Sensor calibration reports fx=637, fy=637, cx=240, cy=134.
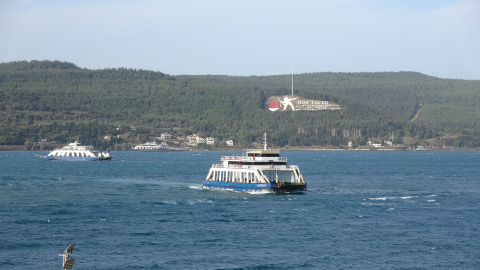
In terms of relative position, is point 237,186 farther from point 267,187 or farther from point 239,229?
point 239,229

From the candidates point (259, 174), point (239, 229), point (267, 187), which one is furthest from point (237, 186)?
point (239, 229)

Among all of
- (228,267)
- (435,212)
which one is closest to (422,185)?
(435,212)

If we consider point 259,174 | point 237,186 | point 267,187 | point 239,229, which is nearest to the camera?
point 239,229

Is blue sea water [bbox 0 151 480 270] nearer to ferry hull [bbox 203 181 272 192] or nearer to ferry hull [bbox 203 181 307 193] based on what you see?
ferry hull [bbox 203 181 307 193]

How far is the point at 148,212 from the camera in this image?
7638 centimetres

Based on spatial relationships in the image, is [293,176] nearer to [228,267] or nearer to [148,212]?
[148,212]

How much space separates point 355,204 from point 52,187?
53.1 meters

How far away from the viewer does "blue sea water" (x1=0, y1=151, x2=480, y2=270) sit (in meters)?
52.6

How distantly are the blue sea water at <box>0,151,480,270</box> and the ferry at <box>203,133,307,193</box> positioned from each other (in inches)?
56.6

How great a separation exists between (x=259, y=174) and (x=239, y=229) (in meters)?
28.6

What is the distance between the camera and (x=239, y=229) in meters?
65.5

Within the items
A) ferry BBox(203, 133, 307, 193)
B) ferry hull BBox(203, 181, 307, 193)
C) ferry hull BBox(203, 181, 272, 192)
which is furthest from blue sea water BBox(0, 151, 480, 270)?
ferry BBox(203, 133, 307, 193)

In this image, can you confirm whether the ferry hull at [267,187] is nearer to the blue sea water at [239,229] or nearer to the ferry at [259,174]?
the ferry at [259,174]

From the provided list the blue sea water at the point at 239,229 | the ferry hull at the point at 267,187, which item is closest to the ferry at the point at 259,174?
the ferry hull at the point at 267,187
